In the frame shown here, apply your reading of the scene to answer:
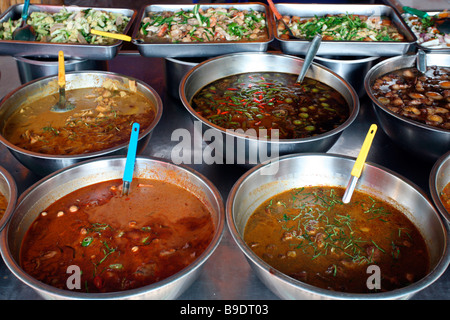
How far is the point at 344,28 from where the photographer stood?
106 inches

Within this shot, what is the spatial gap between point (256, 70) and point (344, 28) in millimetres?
735

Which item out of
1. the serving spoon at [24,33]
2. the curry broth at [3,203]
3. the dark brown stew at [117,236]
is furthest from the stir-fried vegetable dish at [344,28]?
the curry broth at [3,203]

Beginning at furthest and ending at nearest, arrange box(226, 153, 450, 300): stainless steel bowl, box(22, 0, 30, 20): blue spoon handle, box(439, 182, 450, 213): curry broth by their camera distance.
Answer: box(22, 0, 30, 20): blue spoon handle
box(439, 182, 450, 213): curry broth
box(226, 153, 450, 300): stainless steel bowl

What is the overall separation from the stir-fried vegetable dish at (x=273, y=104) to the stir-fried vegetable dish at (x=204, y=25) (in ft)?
1.22

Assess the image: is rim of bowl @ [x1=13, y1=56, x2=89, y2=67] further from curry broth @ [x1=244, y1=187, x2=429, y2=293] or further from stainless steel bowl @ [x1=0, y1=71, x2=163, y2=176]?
curry broth @ [x1=244, y1=187, x2=429, y2=293]

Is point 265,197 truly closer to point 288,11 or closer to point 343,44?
point 343,44

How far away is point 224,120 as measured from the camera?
2.10 m

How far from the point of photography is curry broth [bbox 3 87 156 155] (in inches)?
76.9

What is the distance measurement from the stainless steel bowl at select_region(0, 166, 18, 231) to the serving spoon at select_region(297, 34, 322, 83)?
5.57 feet

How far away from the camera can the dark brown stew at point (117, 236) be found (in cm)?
136

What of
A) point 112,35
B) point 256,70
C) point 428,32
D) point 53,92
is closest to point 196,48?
point 256,70

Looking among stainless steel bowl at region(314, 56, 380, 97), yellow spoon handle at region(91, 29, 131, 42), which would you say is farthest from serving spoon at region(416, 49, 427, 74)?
yellow spoon handle at region(91, 29, 131, 42)

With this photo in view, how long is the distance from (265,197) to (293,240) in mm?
260

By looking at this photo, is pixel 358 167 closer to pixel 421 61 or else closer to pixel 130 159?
pixel 130 159
